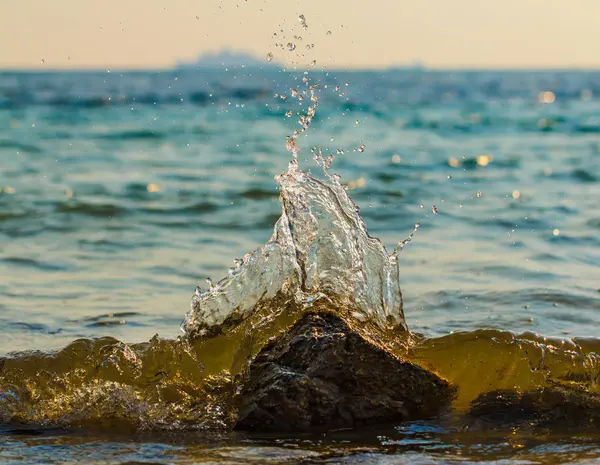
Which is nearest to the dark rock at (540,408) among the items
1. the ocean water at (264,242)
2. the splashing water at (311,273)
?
the ocean water at (264,242)

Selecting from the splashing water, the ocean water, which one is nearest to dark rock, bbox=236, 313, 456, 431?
the ocean water

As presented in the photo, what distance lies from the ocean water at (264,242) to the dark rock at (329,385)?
136mm

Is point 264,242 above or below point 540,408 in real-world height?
above

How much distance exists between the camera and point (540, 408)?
13.7ft

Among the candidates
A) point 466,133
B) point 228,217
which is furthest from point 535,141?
point 228,217

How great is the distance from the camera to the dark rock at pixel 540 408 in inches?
159

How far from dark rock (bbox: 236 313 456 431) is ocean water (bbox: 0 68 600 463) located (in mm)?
136

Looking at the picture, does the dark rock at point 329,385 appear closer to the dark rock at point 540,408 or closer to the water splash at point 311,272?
the dark rock at point 540,408

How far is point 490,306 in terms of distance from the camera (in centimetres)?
589

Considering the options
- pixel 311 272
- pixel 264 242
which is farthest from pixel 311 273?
pixel 264 242

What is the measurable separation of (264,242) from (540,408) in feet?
13.7

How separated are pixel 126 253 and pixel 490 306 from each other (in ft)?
9.98

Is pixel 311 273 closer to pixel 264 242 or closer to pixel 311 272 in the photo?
pixel 311 272

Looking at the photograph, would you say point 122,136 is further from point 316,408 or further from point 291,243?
point 316,408
